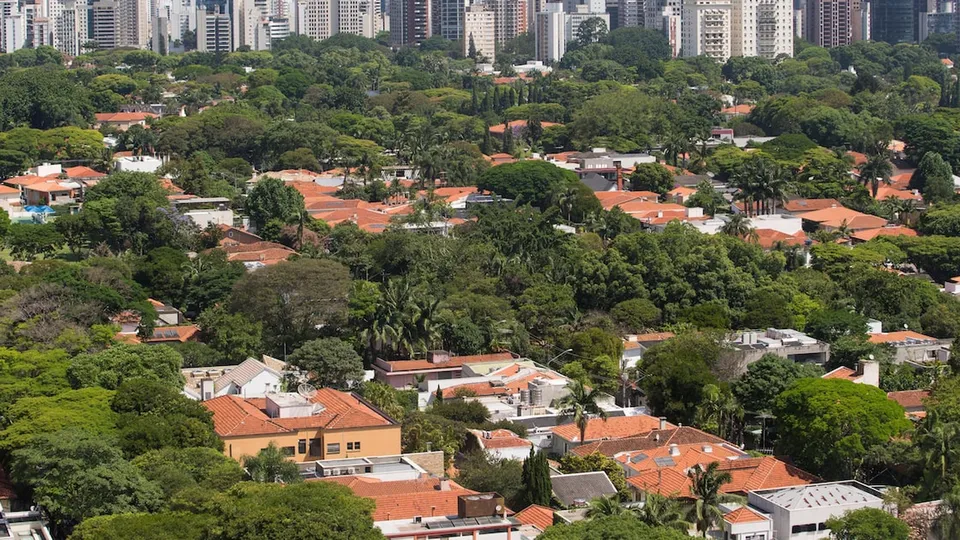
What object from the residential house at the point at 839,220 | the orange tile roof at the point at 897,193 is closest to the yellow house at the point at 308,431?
the residential house at the point at 839,220

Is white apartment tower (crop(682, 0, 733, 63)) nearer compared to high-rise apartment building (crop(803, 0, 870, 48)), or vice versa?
white apartment tower (crop(682, 0, 733, 63))

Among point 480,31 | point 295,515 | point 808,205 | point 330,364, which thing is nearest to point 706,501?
point 295,515

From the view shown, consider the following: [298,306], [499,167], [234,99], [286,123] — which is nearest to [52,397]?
[298,306]

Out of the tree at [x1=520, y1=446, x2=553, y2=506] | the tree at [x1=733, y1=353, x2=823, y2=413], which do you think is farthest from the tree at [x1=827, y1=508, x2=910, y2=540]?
the tree at [x1=733, y1=353, x2=823, y2=413]

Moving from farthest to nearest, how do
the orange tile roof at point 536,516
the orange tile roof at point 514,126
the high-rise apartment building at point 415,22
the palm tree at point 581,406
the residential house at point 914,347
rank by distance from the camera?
the high-rise apartment building at point 415,22 < the orange tile roof at point 514,126 < the residential house at point 914,347 < the palm tree at point 581,406 < the orange tile roof at point 536,516

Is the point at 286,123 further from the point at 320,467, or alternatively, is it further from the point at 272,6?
the point at 272,6

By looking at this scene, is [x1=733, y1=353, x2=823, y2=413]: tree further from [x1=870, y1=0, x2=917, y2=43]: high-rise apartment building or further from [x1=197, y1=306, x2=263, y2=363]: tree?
[x1=870, y1=0, x2=917, y2=43]: high-rise apartment building

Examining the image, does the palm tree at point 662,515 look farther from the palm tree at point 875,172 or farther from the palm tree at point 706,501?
the palm tree at point 875,172
